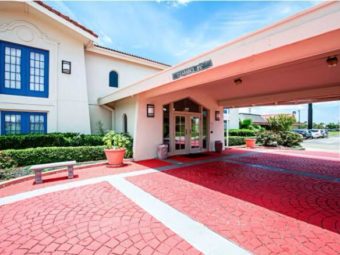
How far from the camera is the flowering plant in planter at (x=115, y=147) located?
800cm

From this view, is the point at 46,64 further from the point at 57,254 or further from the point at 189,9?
the point at 57,254

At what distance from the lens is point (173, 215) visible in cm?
378

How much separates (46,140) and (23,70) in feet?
13.4

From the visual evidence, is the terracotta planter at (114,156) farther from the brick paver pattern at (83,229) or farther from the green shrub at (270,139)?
the green shrub at (270,139)

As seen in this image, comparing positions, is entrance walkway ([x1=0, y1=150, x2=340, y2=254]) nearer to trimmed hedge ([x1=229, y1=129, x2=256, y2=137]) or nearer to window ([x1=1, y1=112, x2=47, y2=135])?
window ([x1=1, y1=112, x2=47, y2=135])

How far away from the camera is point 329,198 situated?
4.61 m

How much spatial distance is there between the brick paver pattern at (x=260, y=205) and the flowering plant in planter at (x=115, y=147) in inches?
79.0

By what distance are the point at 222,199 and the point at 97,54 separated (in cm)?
1210

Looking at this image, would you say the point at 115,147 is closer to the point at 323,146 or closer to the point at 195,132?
the point at 195,132

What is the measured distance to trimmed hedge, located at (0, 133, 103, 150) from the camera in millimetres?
7781

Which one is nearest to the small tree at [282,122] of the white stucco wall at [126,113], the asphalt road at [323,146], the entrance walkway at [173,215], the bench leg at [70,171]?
the asphalt road at [323,146]

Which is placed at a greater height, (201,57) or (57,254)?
(201,57)

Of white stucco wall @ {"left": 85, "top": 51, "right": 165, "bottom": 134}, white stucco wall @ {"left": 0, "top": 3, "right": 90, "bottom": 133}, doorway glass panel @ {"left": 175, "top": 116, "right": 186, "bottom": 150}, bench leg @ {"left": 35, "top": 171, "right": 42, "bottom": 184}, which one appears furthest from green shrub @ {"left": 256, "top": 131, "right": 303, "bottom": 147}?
bench leg @ {"left": 35, "top": 171, "right": 42, "bottom": 184}

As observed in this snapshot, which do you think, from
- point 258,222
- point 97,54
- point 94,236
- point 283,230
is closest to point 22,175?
point 94,236
